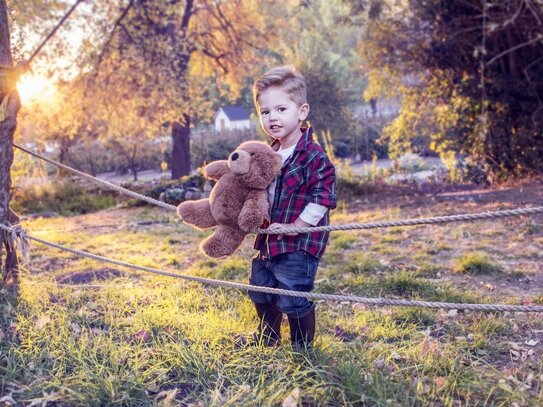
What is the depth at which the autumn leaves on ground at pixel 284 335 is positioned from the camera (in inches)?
95.5

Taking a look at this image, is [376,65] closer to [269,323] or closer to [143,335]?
[269,323]

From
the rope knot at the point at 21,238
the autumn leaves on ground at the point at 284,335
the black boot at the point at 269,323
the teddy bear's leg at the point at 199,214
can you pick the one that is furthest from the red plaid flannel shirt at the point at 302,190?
the rope knot at the point at 21,238

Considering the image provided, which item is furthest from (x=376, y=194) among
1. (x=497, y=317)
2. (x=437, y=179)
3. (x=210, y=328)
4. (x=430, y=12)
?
(x=210, y=328)

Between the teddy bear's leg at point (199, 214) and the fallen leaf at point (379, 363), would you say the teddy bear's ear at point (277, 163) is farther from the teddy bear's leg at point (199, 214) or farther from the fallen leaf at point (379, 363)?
the fallen leaf at point (379, 363)

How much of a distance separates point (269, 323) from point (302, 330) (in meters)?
0.24

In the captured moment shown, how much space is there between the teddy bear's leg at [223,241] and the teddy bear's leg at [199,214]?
8cm

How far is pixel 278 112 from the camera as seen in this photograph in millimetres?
2619

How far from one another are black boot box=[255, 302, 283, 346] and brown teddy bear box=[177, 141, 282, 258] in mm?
487

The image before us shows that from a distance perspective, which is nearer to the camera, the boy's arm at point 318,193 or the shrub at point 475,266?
the boy's arm at point 318,193

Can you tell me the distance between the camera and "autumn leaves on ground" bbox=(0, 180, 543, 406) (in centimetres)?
243

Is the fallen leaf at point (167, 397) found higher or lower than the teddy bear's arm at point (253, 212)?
lower

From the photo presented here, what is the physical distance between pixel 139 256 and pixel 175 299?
2293 mm

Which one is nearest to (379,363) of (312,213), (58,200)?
(312,213)

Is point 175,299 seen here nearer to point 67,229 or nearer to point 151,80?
point 67,229
